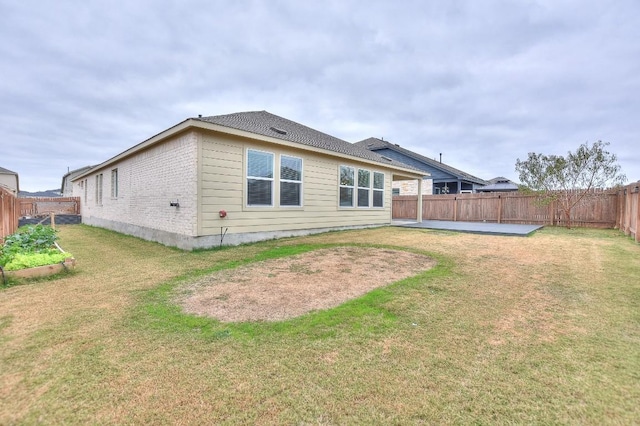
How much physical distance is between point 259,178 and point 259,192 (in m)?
0.40

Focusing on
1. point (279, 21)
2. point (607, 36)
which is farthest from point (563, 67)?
point (279, 21)

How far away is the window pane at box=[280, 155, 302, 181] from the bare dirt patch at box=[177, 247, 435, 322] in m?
3.32

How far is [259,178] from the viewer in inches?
325

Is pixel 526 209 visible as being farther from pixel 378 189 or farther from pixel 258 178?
pixel 258 178

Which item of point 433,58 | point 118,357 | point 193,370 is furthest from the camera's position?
point 433,58

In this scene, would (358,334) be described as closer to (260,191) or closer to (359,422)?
(359,422)

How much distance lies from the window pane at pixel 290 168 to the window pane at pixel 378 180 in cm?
446

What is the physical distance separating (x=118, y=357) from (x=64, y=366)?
350mm

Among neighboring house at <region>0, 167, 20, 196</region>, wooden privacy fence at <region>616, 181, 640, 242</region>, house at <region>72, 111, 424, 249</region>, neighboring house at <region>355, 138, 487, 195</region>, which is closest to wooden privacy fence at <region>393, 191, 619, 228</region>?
wooden privacy fence at <region>616, 181, 640, 242</region>

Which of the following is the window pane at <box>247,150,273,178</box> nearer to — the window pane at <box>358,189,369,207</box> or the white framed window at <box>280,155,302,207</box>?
the white framed window at <box>280,155,302,207</box>

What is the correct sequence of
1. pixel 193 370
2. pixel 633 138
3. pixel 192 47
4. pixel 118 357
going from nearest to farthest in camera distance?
1. pixel 193 370
2. pixel 118 357
3. pixel 192 47
4. pixel 633 138

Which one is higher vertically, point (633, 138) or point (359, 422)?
point (633, 138)

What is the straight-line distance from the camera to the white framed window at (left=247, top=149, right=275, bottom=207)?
807cm

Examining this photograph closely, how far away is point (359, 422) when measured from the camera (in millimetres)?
1654
